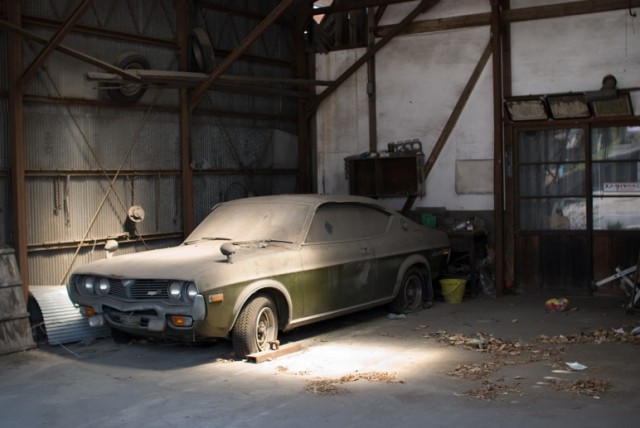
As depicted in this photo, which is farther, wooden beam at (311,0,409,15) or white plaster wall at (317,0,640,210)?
wooden beam at (311,0,409,15)

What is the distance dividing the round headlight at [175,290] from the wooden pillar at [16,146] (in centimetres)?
256

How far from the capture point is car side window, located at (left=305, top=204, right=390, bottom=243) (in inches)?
356

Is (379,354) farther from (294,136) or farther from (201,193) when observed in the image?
(294,136)

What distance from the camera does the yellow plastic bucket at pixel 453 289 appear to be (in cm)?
1113

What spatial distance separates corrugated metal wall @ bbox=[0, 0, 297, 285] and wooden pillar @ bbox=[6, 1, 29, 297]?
114mm

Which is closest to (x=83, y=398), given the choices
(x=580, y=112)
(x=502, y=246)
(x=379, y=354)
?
(x=379, y=354)

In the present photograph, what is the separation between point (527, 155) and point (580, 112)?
1049 mm

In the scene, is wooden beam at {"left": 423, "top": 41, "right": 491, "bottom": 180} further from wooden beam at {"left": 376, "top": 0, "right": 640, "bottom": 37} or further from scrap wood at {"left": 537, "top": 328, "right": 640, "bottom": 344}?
scrap wood at {"left": 537, "top": 328, "right": 640, "bottom": 344}

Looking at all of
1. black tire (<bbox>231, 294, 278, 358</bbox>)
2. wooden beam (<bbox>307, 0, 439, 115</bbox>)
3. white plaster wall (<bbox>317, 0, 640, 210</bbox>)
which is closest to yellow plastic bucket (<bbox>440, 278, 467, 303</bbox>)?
white plaster wall (<bbox>317, 0, 640, 210</bbox>)

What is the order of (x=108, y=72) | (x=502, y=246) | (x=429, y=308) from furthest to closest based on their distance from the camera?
1. (x=502, y=246)
2. (x=429, y=308)
3. (x=108, y=72)

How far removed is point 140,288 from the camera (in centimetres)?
775

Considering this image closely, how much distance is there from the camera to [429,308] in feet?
35.2

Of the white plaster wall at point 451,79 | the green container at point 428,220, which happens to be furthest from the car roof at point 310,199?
the white plaster wall at point 451,79

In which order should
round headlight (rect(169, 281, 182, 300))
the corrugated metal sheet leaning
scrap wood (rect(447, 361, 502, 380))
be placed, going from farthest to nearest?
the corrugated metal sheet leaning < round headlight (rect(169, 281, 182, 300)) < scrap wood (rect(447, 361, 502, 380))
